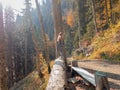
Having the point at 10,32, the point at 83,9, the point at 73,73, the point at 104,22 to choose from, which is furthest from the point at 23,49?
the point at 73,73

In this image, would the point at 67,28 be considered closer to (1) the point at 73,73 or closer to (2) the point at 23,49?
(2) the point at 23,49

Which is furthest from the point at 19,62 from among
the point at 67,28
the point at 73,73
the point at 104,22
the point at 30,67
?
the point at 73,73

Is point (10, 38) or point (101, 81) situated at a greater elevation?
point (10, 38)

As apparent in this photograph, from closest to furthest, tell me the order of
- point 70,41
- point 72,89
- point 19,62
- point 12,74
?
point 72,89, point 12,74, point 19,62, point 70,41

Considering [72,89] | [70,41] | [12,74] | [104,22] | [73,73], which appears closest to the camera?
[72,89]

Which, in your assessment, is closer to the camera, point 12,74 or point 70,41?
point 12,74

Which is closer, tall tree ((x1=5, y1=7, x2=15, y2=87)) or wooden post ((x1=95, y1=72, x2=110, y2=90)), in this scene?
wooden post ((x1=95, y1=72, x2=110, y2=90))

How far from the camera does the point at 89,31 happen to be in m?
37.8

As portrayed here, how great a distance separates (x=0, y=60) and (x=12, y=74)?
33123 millimetres

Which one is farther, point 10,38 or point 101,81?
point 10,38

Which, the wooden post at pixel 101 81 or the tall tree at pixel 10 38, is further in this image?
the tall tree at pixel 10 38

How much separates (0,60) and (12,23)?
3565 cm

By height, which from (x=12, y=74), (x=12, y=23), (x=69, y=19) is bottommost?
(x=12, y=74)

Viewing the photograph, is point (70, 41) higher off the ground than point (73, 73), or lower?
higher
